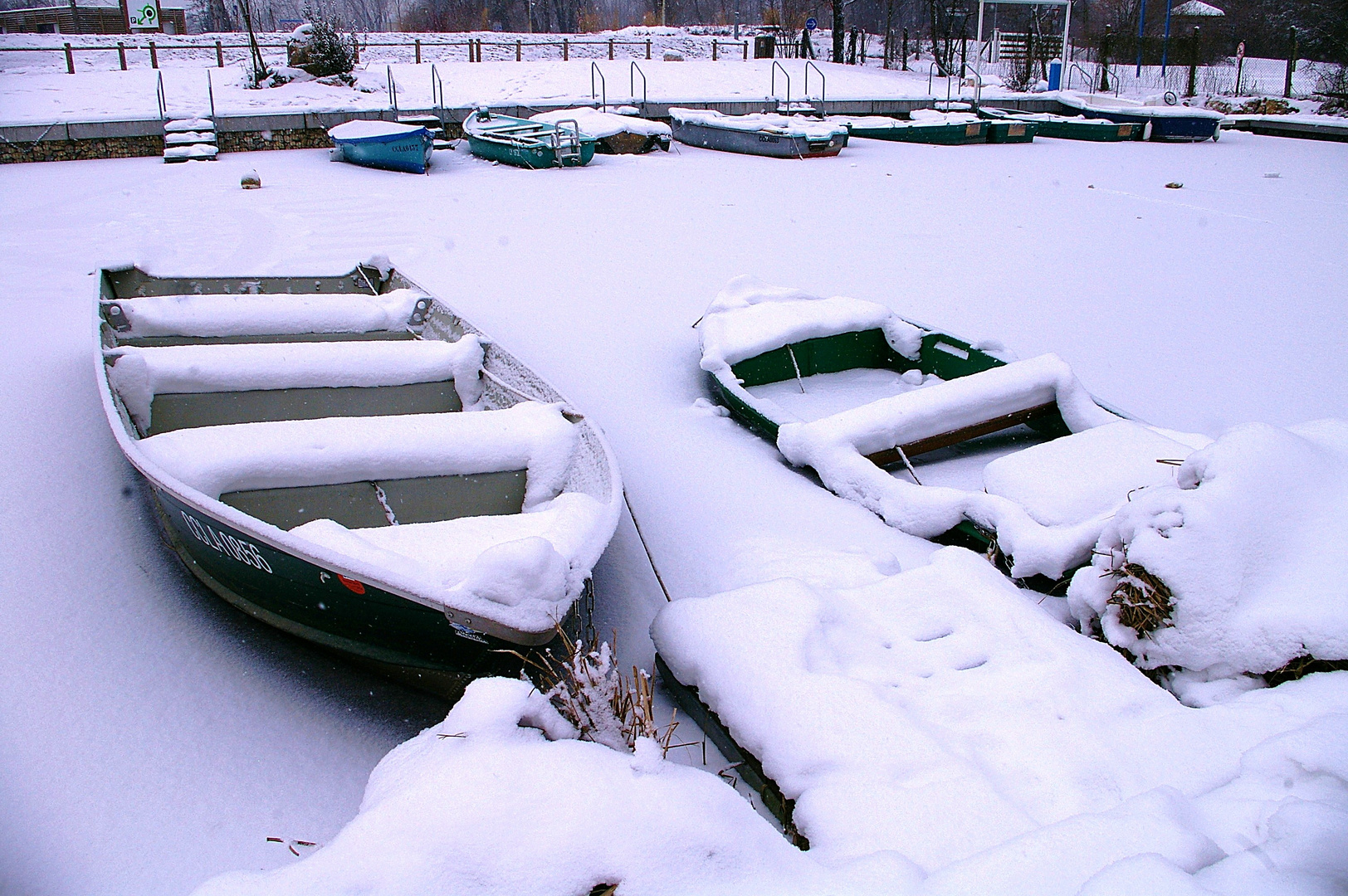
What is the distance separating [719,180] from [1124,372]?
920cm

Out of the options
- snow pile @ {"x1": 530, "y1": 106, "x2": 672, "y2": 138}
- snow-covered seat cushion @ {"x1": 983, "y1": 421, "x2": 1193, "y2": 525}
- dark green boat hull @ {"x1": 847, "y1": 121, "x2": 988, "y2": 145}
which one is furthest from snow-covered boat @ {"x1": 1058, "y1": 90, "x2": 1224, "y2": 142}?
snow-covered seat cushion @ {"x1": 983, "y1": 421, "x2": 1193, "y2": 525}

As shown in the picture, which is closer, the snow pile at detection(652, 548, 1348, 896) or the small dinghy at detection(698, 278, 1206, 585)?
the snow pile at detection(652, 548, 1348, 896)

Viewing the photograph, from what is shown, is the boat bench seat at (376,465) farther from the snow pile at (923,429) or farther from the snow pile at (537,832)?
the snow pile at (537,832)

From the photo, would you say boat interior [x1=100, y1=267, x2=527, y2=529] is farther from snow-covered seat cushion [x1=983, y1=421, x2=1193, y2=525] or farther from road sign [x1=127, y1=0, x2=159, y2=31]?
→ road sign [x1=127, y1=0, x2=159, y2=31]

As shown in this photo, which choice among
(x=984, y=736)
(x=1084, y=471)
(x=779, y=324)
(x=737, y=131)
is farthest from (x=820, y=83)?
(x=984, y=736)

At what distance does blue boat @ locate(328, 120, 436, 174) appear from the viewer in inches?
550

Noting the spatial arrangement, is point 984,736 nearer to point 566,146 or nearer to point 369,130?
point 566,146

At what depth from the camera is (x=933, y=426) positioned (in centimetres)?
440

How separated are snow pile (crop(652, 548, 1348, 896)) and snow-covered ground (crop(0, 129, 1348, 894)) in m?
0.04

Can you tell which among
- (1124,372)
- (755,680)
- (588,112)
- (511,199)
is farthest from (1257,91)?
(755,680)

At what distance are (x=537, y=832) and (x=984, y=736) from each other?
1.40m

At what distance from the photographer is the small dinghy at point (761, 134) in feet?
53.1

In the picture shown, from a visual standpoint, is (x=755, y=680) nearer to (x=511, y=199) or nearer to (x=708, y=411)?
(x=708, y=411)

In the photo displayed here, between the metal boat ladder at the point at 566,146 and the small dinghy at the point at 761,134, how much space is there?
3.55 metres
